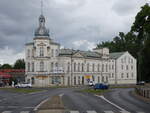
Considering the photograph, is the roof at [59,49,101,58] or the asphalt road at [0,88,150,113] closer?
the asphalt road at [0,88,150,113]

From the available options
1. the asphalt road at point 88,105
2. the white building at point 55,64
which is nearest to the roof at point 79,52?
the white building at point 55,64

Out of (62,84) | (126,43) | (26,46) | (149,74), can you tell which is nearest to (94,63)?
(62,84)

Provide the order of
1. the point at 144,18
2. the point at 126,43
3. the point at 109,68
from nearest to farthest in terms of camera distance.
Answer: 1. the point at 144,18
2. the point at 109,68
3. the point at 126,43

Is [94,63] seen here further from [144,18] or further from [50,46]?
[144,18]

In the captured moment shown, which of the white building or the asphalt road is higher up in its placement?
the white building

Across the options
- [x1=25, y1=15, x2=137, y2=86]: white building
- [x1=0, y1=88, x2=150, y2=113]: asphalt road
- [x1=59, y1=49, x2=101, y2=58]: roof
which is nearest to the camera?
[x1=0, y1=88, x2=150, y2=113]: asphalt road

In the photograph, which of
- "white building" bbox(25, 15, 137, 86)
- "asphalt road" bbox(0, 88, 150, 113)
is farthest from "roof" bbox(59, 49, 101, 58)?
"asphalt road" bbox(0, 88, 150, 113)

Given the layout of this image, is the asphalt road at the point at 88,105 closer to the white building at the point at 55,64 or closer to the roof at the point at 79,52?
the white building at the point at 55,64

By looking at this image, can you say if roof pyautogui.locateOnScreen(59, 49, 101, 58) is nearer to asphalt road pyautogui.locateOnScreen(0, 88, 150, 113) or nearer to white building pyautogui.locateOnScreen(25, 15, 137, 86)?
white building pyautogui.locateOnScreen(25, 15, 137, 86)

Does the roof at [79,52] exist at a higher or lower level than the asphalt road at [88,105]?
higher

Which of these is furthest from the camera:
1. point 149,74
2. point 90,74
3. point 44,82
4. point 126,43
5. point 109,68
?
point 126,43

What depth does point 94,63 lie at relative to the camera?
311 feet

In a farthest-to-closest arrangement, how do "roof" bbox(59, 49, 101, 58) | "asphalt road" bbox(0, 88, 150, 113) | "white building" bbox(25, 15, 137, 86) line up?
"roof" bbox(59, 49, 101, 58), "white building" bbox(25, 15, 137, 86), "asphalt road" bbox(0, 88, 150, 113)

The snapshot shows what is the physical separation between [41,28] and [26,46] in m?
6.90
